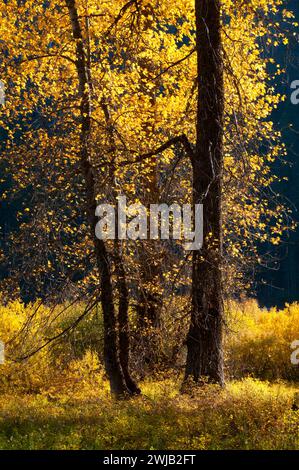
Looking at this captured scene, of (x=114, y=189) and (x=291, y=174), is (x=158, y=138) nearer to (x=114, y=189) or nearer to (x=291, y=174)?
(x=114, y=189)

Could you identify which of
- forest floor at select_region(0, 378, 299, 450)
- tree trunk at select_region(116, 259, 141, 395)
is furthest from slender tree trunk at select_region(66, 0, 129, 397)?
forest floor at select_region(0, 378, 299, 450)

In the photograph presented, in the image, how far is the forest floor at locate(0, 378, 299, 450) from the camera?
25.2 ft

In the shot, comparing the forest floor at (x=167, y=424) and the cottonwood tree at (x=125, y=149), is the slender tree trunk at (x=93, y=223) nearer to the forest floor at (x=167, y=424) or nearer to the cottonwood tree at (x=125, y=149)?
the cottonwood tree at (x=125, y=149)

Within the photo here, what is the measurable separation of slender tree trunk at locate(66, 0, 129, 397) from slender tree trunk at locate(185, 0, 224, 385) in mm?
1460

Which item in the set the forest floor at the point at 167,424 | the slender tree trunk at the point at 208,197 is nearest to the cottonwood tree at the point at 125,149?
the slender tree trunk at the point at 208,197

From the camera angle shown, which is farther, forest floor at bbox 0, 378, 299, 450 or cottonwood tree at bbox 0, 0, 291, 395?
cottonwood tree at bbox 0, 0, 291, 395

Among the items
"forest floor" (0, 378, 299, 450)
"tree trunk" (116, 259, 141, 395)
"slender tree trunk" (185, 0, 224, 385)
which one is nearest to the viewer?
"forest floor" (0, 378, 299, 450)

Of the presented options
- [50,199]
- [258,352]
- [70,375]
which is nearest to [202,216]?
[50,199]

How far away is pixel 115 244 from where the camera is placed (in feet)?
37.8

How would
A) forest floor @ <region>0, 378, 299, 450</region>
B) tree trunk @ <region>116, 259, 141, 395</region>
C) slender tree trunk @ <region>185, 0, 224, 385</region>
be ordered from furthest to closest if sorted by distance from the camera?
tree trunk @ <region>116, 259, 141, 395</region> → slender tree trunk @ <region>185, 0, 224, 385</region> → forest floor @ <region>0, 378, 299, 450</region>

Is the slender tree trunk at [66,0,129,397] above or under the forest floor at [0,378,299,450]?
above

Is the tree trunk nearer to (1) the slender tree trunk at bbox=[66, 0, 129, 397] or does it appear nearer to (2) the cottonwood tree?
(2) the cottonwood tree
